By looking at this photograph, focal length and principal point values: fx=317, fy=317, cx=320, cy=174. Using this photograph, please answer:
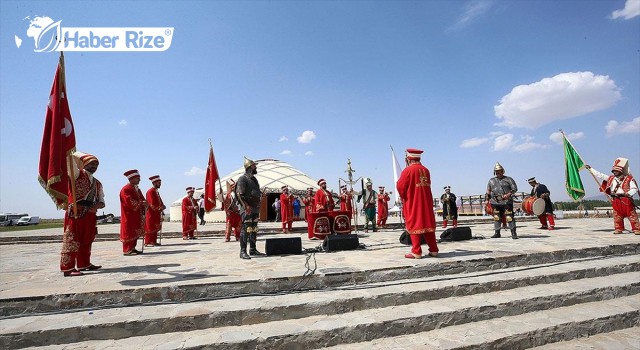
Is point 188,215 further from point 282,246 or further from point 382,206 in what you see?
point 382,206

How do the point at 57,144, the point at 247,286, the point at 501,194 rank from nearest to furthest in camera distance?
the point at 247,286 → the point at 57,144 → the point at 501,194

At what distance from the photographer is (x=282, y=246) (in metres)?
6.22

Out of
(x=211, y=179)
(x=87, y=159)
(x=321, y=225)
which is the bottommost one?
(x=321, y=225)

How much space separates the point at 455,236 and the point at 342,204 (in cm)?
677

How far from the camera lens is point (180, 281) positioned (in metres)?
3.78

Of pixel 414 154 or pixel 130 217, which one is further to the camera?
pixel 130 217

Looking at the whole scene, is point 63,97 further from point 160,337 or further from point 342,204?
point 342,204

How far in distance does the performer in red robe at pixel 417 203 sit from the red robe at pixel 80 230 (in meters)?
5.03

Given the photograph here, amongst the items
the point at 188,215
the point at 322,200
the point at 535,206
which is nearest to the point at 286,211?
the point at 188,215

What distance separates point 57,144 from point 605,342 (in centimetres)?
688

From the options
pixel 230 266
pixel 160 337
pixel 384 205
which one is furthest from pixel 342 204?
pixel 160 337

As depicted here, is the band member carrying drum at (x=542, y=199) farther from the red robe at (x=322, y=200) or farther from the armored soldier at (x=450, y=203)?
the red robe at (x=322, y=200)

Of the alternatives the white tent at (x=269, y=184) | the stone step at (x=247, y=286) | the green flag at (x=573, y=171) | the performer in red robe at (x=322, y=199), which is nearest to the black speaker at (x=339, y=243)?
the stone step at (x=247, y=286)

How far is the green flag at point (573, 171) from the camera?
984 cm
